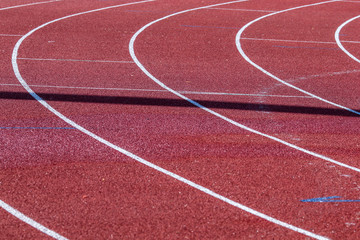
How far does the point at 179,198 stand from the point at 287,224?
1.18 m

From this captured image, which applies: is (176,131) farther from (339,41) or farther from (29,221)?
(339,41)

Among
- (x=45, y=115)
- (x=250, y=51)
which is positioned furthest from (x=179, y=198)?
(x=250, y=51)

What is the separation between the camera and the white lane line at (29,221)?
540 centimetres

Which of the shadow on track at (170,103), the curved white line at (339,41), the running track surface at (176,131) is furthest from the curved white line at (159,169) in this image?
the curved white line at (339,41)

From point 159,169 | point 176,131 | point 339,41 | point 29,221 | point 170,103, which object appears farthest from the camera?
point 339,41

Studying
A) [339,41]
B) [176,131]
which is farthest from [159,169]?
[339,41]

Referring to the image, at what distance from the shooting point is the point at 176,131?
318 inches

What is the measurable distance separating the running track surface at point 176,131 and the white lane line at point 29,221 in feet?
0.08

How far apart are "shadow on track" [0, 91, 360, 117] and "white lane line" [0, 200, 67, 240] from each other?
3.50 metres

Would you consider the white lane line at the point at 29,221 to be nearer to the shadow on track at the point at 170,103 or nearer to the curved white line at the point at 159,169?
the curved white line at the point at 159,169

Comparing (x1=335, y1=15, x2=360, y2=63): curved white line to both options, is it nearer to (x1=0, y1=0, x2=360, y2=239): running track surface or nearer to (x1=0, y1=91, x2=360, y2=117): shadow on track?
(x1=0, y1=0, x2=360, y2=239): running track surface

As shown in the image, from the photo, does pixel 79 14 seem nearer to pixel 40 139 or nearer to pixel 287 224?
pixel 40 139

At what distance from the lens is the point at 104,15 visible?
16.0 metres

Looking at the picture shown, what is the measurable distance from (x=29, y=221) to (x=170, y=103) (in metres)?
4.04
